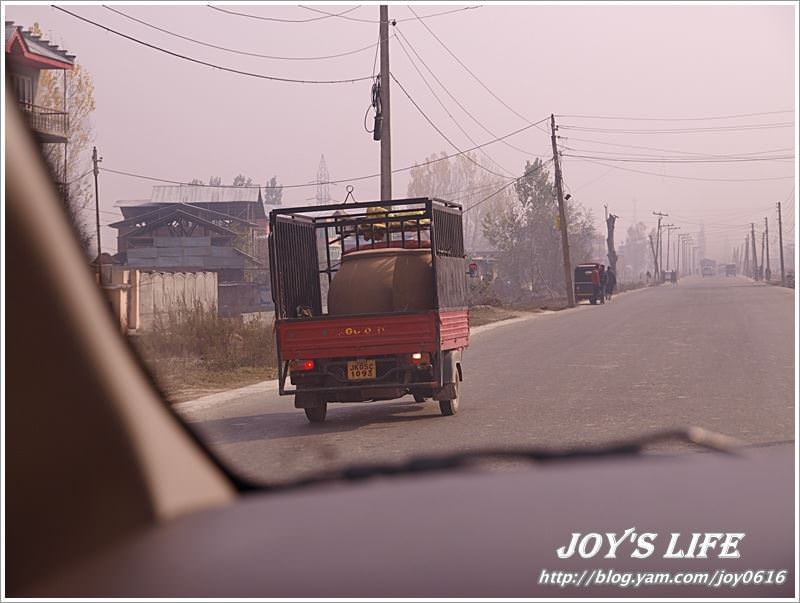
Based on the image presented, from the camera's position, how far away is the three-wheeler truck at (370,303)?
42.1ft

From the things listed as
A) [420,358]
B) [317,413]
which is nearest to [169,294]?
[317,413]

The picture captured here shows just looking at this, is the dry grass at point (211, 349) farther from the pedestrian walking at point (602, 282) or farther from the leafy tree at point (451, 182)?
the leafy tree at point (451, 182)

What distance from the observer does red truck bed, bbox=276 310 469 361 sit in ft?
42.1

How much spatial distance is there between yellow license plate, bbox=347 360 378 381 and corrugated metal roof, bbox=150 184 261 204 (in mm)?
65346

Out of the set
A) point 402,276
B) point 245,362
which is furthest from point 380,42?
point 402,276

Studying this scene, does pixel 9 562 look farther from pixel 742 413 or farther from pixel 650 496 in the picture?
pixel 742 413

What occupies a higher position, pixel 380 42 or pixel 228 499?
pixel 380 42

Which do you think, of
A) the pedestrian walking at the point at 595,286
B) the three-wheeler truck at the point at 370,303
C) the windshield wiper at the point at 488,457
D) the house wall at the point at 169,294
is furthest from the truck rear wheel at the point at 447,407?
the pedestrian walking at the point at 595,286

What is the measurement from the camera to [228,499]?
248 centimetres

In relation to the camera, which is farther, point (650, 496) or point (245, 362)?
point (245, 362)

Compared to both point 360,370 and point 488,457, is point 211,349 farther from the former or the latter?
point 488,457

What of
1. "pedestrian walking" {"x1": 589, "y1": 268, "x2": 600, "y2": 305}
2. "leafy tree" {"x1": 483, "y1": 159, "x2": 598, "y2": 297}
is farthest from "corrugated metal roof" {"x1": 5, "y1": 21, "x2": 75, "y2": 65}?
"leafy tree" {"x1": 483, "y1": 159, "x2": 598, "y2": 297}

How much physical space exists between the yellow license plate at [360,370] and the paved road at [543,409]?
0.55 meters

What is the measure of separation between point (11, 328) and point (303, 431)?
1030 cm
